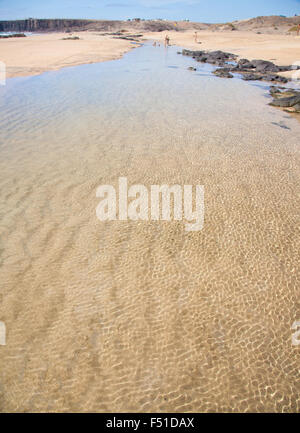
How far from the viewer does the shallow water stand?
6.81 ft

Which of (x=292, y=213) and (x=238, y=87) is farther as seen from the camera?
(x=238, y=87)

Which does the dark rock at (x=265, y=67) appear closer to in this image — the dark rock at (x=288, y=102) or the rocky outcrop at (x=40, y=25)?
the dark rock at (x=288, y=102)

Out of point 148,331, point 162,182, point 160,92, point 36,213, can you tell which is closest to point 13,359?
point 148,331

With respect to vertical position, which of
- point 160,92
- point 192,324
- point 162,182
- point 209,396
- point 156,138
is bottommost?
point 209,396

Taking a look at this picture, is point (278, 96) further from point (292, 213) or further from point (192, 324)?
point (192, 324)

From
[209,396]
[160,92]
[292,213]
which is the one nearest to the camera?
[209,396]

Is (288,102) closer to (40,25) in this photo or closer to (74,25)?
(74,25)

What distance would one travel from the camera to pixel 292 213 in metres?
3.89

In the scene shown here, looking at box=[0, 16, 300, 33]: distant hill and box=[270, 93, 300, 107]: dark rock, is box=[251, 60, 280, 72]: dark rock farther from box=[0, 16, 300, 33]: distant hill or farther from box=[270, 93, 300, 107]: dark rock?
box=[0, 16, 300, 33]: distant hill

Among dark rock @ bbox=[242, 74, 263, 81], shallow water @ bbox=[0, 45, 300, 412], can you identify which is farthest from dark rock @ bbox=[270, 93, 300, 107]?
dark rock @ bbox=[242, 74, 263, 81]

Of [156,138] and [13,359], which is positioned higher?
[156,138]

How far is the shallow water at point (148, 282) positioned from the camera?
208 centimetres

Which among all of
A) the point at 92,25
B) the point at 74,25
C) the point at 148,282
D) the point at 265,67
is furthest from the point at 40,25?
the point at 148,282

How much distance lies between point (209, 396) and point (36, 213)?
11.3 ft
